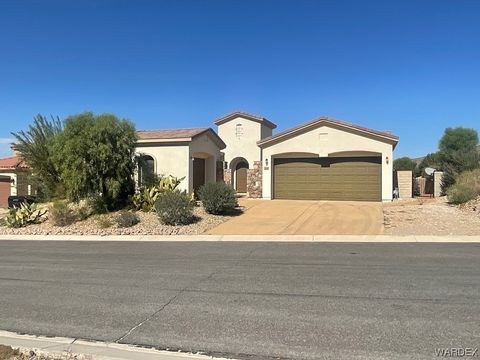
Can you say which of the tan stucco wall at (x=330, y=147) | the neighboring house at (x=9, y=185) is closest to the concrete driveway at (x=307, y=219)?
the tan stucco wall at (x=330, y=147)

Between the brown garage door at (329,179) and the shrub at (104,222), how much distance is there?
11142 millimetres

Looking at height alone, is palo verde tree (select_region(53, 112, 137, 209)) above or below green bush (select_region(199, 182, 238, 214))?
above

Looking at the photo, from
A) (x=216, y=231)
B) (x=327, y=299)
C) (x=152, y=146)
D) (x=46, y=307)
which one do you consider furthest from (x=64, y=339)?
(x=152, y=146)

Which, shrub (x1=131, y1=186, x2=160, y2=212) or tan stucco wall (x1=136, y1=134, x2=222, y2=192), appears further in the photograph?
tan stucco wall (x1=136, y1=134, x2=222, y2=192)

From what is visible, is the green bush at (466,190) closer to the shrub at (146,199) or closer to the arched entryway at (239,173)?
the shrub at (146,199)

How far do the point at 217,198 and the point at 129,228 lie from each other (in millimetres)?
4195

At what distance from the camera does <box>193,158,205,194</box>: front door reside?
27453mm

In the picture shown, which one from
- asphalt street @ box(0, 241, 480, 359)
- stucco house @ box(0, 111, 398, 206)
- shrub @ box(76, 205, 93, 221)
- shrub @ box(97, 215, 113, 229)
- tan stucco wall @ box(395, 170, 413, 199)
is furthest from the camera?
tan stucco wall @ box(395, 170, 413, 199)

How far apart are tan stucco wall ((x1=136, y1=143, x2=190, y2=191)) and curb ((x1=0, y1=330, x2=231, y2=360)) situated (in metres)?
19.3

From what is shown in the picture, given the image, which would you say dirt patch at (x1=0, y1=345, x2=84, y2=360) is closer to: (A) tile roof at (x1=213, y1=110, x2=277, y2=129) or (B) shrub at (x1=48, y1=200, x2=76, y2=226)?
(B) shrub at (x1=48, y1=200, x2=76, y2=226)

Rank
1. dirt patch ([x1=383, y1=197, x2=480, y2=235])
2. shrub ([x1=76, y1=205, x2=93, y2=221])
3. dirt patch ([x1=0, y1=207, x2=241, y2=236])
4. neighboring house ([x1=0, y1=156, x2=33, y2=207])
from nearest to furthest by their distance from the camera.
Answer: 1. dirt patch ([x1=383, y1=197, x2=480, y2=235])
2. dirt patch ([x1=0, y1=207, x2=241, y2=236])
3. shrub ([x1=76, y1=205, x2=93, y2=221])
4. neighboring house ([x1=0, y1=156, x2=33, y2=207])

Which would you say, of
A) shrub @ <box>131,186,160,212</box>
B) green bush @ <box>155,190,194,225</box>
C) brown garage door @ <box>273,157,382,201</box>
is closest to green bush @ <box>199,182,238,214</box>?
green bush @ <box>155,190,194,225</box>

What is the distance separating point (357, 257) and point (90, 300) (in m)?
6.50

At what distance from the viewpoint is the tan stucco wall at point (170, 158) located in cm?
2522
